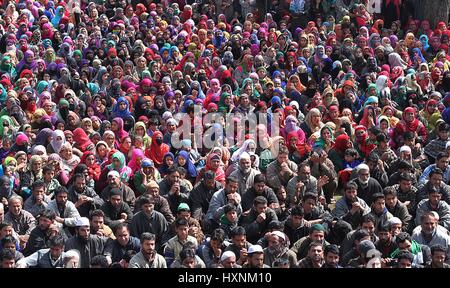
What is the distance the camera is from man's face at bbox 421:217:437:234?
42.2ft

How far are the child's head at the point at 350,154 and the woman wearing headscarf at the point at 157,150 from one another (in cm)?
261

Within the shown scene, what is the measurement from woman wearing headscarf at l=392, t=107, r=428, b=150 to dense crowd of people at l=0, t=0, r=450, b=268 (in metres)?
0.04

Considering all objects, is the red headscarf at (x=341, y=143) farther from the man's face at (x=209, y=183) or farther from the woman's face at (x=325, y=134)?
the man's face at (x=209, y=183)

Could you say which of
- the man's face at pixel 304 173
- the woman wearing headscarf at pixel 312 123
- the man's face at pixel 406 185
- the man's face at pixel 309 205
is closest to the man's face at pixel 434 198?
the man's face at pixel 406 185

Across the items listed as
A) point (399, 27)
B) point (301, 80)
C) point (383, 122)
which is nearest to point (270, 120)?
point (383, 122)

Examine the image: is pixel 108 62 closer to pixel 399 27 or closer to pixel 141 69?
pixel 141 69

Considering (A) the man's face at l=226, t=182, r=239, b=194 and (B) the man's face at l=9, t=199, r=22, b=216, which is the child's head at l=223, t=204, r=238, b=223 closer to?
(A) the man's face at l=226, t=182, r=239, b=194

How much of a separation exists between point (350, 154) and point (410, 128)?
1.90m

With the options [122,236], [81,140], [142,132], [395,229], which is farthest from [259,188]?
[81,140]

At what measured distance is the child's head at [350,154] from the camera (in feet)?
52.1

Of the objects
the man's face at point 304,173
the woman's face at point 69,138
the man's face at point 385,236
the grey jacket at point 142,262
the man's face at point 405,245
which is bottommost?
the grey jacket at point 142,262

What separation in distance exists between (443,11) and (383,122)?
8.60 m

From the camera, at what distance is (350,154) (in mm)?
15875

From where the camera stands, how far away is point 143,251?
11.9m
